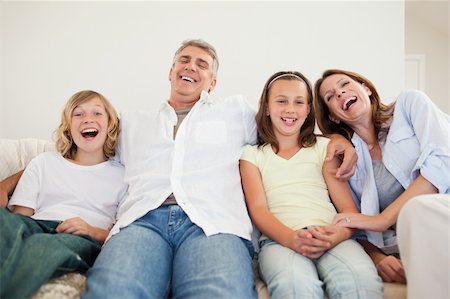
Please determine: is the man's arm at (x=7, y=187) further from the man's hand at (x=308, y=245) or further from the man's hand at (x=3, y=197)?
the man's hand at (x=308, y=245)

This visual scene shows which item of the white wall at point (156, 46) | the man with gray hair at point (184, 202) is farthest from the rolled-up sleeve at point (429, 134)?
the white wall at point (156, 46)

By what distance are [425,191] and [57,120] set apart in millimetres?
2004

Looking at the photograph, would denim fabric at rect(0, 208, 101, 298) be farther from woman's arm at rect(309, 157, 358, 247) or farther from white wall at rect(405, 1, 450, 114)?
white wall at rect(405, 1, 450, 114)

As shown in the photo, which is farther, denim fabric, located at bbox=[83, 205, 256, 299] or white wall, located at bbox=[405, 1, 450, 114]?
white wall, located at bbox=[405, 1, 450, 114]

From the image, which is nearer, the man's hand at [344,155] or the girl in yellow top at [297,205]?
the girl in yellow top at [297,205]

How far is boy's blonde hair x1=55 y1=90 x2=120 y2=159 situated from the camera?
5.08ft

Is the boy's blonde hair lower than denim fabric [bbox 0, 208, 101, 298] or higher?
higher

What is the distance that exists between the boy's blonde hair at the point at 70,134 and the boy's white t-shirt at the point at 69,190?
0.15 ft

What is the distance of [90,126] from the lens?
1.51 m

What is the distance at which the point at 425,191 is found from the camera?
129cm

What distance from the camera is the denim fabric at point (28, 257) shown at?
0.86 meters

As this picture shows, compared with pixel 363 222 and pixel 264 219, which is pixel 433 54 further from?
pixel 264 219

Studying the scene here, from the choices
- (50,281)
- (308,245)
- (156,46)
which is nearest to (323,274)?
(308,245)

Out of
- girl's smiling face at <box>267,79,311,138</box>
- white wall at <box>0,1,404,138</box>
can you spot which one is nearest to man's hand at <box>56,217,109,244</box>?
girl's smiling face at <box>267,79,311,138</box>
